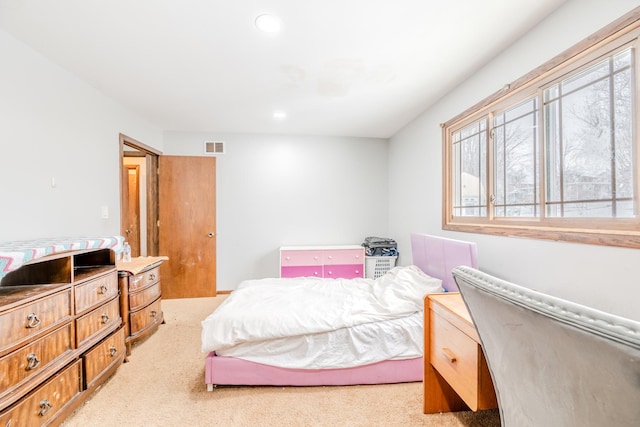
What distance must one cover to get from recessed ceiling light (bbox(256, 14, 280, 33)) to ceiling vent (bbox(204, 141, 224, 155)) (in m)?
2.51

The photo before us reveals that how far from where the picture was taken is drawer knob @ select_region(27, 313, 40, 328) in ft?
4.18

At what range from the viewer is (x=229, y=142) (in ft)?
12.7

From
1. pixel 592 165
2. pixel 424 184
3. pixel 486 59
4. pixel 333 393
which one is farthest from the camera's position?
pixel 424 184

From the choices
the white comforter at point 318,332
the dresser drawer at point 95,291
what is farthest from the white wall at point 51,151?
the white comforter at point 318,332

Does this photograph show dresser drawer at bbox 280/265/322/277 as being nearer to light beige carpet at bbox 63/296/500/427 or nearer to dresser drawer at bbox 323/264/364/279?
dresser drawer at bbox 323/264/364/279

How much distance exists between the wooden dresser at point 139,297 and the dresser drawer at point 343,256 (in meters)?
2.07

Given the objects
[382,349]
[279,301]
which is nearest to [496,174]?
[382,349]

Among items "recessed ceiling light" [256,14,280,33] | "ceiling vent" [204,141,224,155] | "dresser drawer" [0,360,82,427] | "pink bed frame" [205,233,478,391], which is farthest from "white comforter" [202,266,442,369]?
"ceiling vent" [204,141,224,155]

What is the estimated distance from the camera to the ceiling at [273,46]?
1470 mm

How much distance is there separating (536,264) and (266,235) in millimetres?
3227

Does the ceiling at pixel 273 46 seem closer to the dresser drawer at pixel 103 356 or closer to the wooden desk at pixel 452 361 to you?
the wooden desk at pixel 452 361

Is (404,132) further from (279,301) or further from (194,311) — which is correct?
Answer: (194,311)

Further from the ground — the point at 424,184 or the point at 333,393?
the point at 424,184

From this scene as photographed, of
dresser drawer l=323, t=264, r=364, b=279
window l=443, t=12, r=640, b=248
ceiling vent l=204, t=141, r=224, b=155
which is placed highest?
ceiling vent l=204, t=141, r=224, b=155
